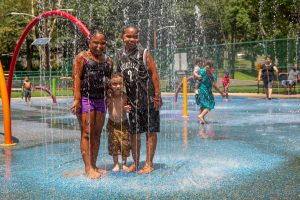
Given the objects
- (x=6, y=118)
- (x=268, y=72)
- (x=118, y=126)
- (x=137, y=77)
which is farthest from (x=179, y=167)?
(x=268, y=72)

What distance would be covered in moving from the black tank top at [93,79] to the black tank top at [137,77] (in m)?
0.27

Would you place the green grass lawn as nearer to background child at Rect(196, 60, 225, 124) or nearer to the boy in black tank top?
background child at Rect(196, 60, 225, 124)

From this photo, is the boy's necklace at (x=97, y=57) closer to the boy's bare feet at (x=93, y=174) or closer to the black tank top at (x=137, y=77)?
the black tank top at (x=137, y=77)

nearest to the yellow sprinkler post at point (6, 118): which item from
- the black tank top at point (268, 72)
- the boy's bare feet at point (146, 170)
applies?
the boy's bare feet at point (146, 170)

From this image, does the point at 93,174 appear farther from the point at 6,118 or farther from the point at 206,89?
the point at 206,89

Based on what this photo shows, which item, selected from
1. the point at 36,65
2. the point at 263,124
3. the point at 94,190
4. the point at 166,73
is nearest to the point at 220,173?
the point at 94,190

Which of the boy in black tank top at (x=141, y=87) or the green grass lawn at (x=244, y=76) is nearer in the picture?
the boy in black tank top at (x=141, y=87)

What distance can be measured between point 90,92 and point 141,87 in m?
0.58

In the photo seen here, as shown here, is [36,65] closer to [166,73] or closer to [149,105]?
[166,73]

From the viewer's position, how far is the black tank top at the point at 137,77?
5832mm

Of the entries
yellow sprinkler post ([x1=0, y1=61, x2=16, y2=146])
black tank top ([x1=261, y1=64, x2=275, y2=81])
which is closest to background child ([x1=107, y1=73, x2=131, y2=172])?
yellow sprinkler post ([x1=0, y1=61, x2=16, y2=146])

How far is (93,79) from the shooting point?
5715 mm

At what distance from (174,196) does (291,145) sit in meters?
3.78

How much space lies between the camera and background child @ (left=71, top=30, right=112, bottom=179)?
568 cm
